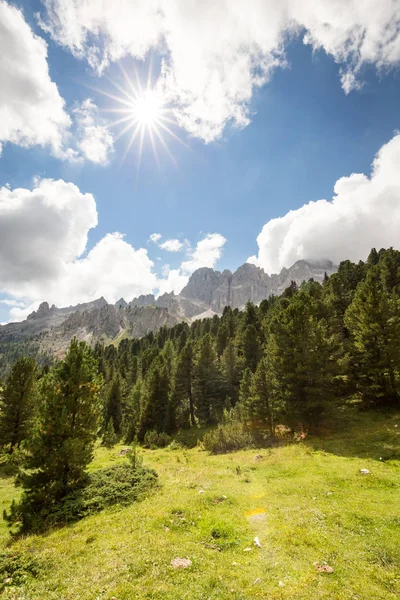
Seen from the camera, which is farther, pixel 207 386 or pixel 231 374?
pixel 231 374

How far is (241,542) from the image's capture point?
10.9 meters

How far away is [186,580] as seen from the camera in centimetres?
855

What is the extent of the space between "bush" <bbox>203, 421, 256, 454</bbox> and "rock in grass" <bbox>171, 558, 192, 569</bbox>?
21853 millimetres

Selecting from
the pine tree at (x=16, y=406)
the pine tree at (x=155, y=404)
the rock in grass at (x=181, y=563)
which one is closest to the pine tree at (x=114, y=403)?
the pine tree at (x=155, y=404)

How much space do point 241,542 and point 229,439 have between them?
21.4 m

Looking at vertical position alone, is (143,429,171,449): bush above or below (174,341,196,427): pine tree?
below

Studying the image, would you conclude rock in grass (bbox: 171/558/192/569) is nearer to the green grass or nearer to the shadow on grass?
the green grass

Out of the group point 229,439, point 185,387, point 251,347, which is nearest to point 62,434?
point 229,439

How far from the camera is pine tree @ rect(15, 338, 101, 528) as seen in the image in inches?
650

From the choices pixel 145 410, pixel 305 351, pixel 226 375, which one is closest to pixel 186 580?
pixel 305 351

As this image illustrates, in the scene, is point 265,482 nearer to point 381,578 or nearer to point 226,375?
point 381,578

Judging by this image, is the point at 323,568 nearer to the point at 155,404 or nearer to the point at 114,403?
the point at 155,404

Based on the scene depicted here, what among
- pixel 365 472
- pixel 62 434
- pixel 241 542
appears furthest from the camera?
pixel 62 434

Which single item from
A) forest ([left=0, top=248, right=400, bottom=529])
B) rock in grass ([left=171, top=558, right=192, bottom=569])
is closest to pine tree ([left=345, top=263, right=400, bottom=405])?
forest ([left=0, top=248, right=400, bottom=529])
